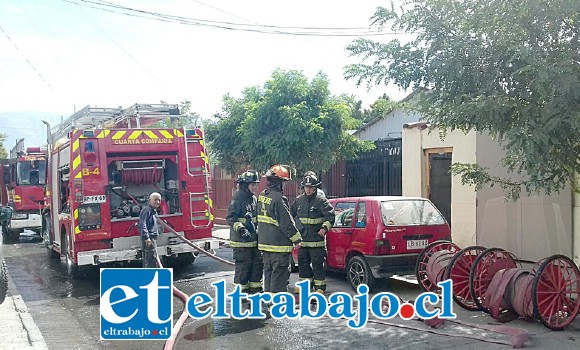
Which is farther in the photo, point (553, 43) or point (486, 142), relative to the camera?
point (486, 142)

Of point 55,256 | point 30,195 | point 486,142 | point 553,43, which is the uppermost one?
point 553,43

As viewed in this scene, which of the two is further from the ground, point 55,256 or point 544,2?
point 544,2

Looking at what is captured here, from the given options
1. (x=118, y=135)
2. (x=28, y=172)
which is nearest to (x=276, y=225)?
A: (x=118, y=135)

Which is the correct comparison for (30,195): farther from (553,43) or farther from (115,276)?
(553,43)

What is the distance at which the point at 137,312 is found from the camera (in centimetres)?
652

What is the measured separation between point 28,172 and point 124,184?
9698 millimetres

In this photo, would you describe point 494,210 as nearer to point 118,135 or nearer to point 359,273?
point 359,273

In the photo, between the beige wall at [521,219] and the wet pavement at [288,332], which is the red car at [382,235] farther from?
the beige wall at [521,219]

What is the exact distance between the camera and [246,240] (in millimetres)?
8367

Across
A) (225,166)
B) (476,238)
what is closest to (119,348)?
(476,238)

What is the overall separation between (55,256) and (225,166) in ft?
16.8

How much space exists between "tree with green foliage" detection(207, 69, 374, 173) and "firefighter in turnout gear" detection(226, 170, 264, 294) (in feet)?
15.2

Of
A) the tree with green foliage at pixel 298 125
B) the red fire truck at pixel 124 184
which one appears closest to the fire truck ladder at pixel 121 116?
the red fire truck at pixel 124 184

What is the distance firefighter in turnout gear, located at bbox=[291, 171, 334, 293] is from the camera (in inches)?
325
